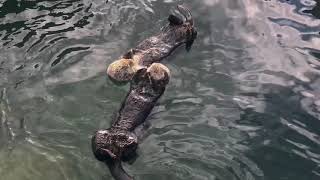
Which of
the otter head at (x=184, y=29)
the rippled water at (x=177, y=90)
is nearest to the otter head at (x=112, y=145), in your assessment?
the rippled water at (x=177, y=90)

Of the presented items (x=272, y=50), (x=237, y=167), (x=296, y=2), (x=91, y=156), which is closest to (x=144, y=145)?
(x=91, y=156)

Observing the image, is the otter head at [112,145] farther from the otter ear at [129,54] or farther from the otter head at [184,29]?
the otter head at [184,29]

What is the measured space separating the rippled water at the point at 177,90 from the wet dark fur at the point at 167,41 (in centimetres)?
16

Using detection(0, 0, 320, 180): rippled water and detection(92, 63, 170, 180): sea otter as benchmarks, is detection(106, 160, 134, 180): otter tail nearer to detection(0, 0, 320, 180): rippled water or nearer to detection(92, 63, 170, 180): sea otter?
detection(92, 63, 170, 180): sea otter

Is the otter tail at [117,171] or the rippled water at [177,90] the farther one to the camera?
the rippled water at [177,90]

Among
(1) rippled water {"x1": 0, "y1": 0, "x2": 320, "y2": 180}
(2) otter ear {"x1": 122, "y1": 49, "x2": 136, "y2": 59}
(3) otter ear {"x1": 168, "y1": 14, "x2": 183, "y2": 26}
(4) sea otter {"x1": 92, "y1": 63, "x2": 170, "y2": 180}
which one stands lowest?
(1) rippled water {"x1": 0, "y1": 0, "x2": 320, "y2": 180}

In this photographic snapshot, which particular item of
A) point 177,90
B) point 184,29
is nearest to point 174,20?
point 184,29

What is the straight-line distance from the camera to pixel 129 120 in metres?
5.93

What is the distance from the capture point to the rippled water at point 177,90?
6012 millimetres

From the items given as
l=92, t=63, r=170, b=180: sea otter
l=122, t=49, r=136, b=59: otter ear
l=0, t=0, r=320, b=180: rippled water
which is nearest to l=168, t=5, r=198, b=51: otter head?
l=0, t=0, r=320, b=180: rippled water

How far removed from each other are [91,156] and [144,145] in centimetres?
57

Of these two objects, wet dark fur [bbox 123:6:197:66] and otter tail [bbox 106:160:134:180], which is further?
wet dark fur [bbox 123:6:197:66]

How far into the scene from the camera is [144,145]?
607cm

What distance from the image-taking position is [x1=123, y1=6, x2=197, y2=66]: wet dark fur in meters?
6.99
